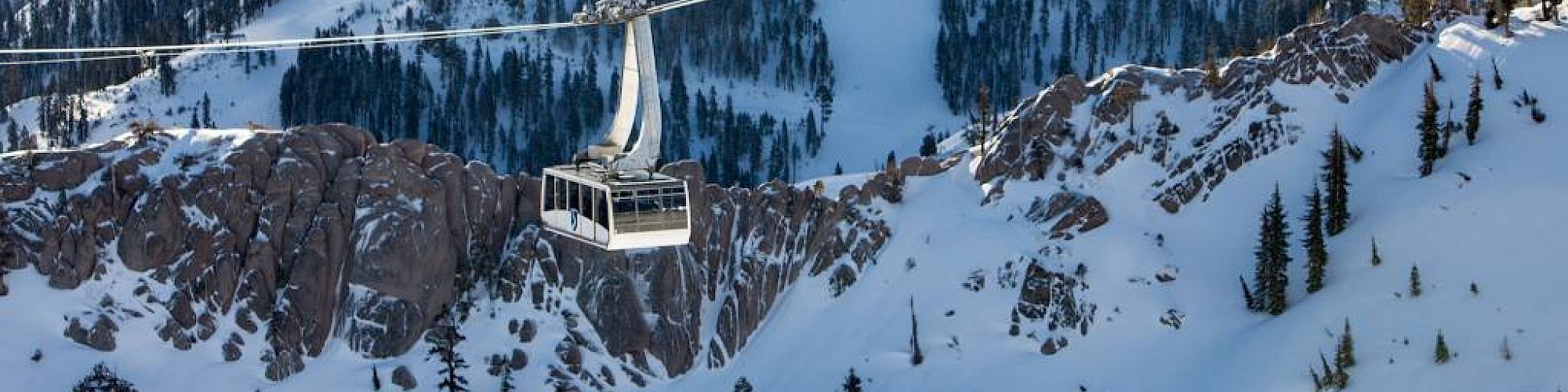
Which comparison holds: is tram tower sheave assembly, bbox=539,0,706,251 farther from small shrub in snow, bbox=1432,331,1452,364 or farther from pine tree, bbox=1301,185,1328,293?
pine tree, bbox=1301,185,1328,293

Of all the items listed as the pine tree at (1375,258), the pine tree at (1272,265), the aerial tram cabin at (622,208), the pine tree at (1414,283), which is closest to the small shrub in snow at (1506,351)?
the pine tree at (1414,283)

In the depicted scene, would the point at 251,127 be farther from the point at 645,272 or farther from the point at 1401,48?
the point at 1401,48

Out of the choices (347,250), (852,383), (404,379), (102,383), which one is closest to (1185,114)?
(852,383)

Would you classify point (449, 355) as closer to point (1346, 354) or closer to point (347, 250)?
point (347, 250)

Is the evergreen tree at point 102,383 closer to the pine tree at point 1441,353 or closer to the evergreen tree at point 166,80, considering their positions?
the pine tree at point 1441,353

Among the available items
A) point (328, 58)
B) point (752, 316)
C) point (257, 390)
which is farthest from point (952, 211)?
point (328, 58)
